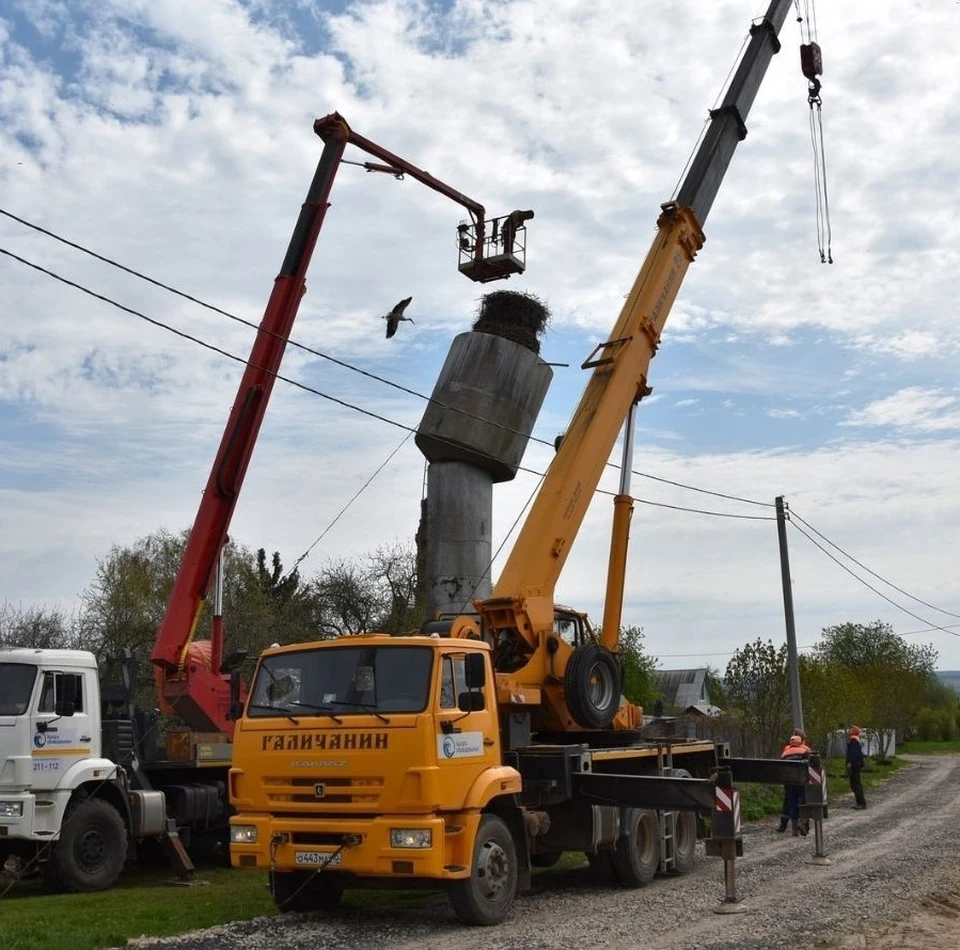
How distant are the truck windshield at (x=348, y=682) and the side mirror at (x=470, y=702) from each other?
382 mm

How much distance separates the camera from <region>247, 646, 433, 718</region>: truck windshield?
9.84m

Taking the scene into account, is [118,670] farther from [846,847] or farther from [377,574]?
[377,574]

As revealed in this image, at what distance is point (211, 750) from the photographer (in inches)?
597

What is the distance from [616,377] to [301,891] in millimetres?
7435

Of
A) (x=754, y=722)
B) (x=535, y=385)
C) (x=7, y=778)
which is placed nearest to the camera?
(x=7, y=778)

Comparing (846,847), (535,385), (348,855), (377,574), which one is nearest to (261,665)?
(348,855)

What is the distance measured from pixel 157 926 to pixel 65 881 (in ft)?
10.1

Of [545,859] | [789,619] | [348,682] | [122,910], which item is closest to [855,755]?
[789,619]

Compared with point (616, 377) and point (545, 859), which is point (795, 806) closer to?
point (545, 859)

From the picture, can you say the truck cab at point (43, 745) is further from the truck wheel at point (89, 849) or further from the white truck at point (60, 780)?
the truck wheel at point (89, 849)

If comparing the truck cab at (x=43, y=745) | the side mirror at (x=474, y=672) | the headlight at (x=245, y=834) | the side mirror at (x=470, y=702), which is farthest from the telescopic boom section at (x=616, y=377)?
the truck cab at (x=43, y=745)

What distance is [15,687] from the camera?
490 inches

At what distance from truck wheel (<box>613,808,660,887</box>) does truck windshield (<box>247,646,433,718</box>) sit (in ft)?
12.7

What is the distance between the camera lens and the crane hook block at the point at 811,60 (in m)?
20.0
